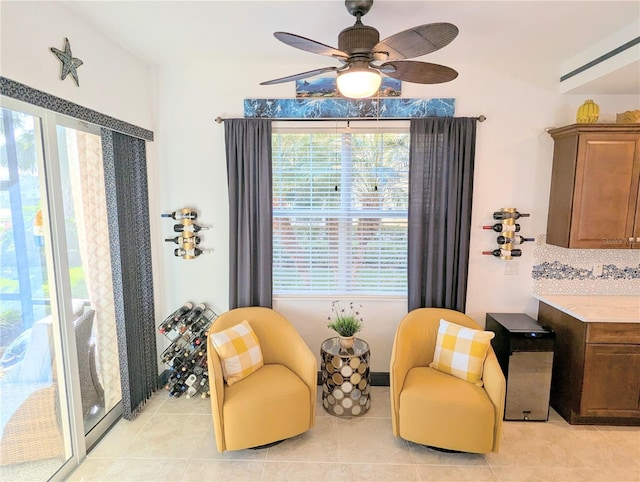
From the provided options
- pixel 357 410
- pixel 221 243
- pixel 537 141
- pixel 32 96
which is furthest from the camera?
pixel 221 243

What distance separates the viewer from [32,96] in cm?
178

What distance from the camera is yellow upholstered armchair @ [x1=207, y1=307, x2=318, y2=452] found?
2273mm

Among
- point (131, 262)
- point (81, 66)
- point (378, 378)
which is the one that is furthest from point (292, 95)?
point (378, 378)

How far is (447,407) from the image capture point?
226cm

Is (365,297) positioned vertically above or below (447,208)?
below

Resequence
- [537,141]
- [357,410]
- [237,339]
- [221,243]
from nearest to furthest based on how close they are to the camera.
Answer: [237,339]
[357,410]
[537,141]
[221,243]

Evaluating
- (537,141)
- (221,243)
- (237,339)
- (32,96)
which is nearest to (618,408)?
(537,141)

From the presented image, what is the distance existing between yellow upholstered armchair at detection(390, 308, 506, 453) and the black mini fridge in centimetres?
36

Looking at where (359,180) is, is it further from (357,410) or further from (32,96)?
(32,96)

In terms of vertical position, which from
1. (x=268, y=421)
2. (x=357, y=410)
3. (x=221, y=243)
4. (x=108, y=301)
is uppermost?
(x=221, y=243)

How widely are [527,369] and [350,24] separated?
2823 mm

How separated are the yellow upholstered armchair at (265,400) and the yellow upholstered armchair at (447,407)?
0.62 m

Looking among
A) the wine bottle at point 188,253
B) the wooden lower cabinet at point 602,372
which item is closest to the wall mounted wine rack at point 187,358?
the wine bottle at point 188,253

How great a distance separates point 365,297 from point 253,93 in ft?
6.78
